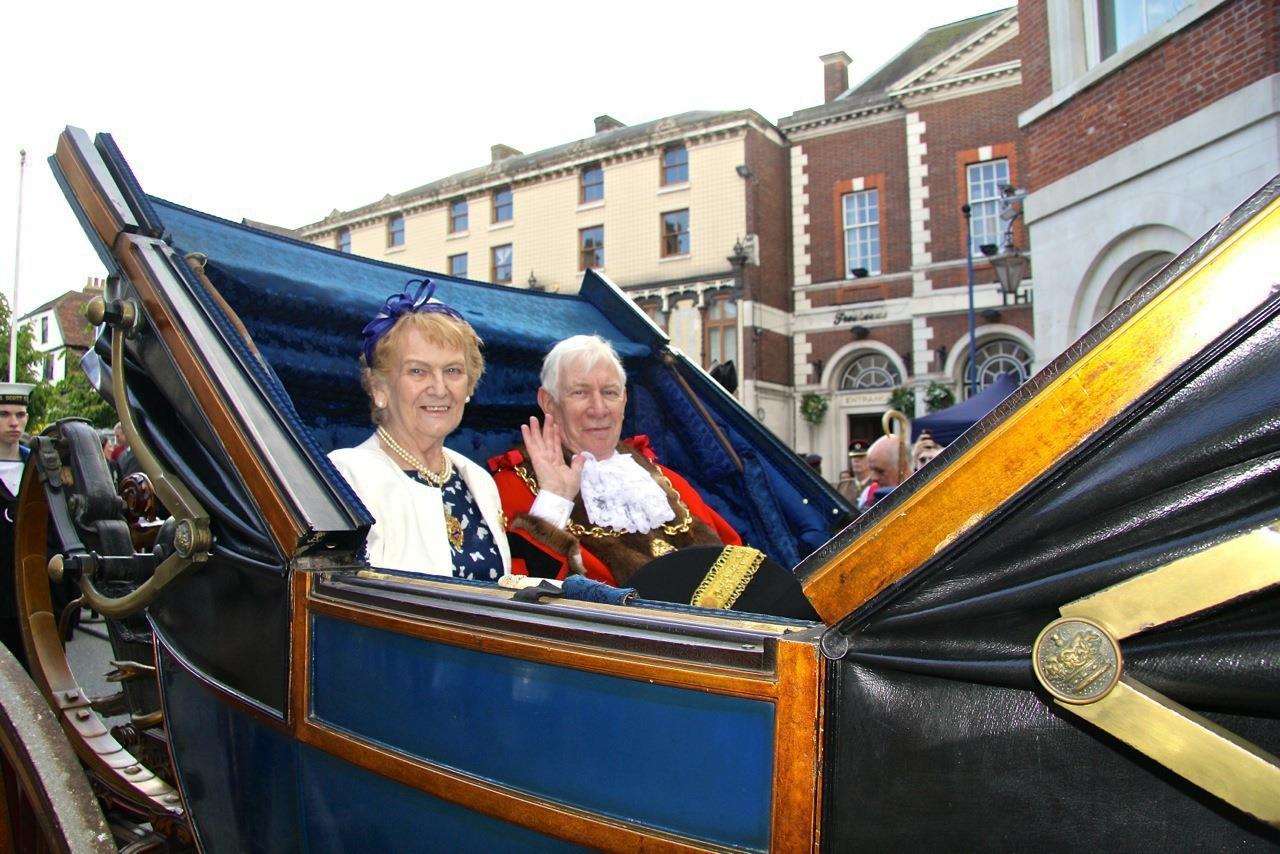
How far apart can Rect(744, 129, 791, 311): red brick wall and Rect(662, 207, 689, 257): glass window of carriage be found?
1.82m

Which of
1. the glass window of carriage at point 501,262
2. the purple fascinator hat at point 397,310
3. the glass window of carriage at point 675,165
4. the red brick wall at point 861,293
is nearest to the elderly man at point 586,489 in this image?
the purple fascinator hat at point 397,310

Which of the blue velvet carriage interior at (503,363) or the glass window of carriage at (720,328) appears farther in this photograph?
the glass window of carriage at (720,328)

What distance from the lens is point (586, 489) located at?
2.59 meters

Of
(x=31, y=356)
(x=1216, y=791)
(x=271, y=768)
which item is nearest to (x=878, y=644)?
(x=1216, y=791)

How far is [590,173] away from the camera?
75.4ft

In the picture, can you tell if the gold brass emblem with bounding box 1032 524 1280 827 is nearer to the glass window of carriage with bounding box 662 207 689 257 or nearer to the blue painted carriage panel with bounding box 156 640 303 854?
the blue painted carriage panel with bounding box 156 640 303 854

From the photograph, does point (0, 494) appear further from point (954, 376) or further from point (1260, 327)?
point (954, 376)

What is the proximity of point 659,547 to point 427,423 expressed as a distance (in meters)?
0.79

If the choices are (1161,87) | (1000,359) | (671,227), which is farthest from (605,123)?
(1161,87)

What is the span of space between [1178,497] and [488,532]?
1720 millimetres

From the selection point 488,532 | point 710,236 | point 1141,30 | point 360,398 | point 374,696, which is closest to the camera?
point 374,696

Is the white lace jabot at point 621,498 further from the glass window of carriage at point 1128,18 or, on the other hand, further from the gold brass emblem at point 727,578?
the glass window of carriage at point 1128,18

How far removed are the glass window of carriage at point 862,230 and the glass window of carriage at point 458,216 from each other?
35.7 ft

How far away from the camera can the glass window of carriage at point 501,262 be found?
2443 centimetres
